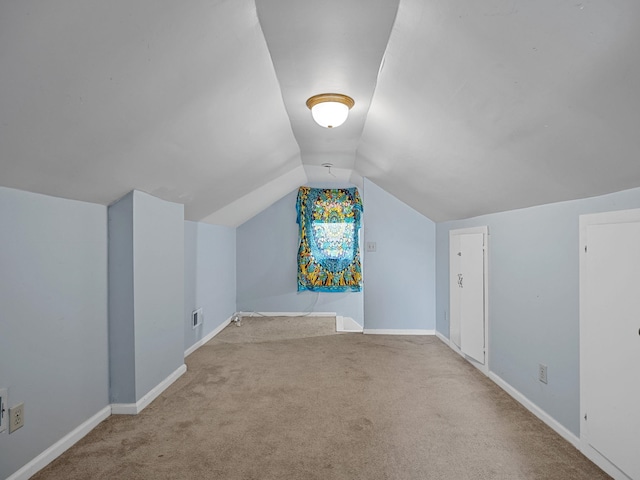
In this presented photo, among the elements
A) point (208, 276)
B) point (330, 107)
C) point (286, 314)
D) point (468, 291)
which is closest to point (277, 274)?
point (286, 314)

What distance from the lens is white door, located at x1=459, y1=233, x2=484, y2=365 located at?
3.51 meters

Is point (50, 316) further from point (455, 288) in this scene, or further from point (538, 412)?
point (455, 288)

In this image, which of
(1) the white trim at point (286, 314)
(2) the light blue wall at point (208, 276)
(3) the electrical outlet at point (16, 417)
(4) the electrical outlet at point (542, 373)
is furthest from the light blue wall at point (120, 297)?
(1) the white trim at point (286, 314)

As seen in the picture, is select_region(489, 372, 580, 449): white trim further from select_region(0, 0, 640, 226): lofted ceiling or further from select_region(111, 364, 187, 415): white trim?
select_region(111, 364, 187, 415): white trim

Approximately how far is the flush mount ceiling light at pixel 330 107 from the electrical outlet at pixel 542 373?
208 cm

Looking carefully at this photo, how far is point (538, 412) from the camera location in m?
2.60

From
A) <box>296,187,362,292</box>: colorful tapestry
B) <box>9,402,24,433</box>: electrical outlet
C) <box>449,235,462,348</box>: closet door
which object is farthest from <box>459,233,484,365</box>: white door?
<box>9,402,24,433</box>: electrical outlet

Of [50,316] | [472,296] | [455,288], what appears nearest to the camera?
[50,316]

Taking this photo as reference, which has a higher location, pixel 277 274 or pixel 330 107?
pixel 330 107

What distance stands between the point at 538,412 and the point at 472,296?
4.15 ft

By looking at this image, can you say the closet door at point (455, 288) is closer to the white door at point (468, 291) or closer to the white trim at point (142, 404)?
the white door at point (468, 291)

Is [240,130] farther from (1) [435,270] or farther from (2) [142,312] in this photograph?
(1) [435,270]

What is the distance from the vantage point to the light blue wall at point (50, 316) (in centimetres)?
187

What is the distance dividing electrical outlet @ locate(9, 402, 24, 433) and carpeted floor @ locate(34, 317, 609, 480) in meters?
0.30
